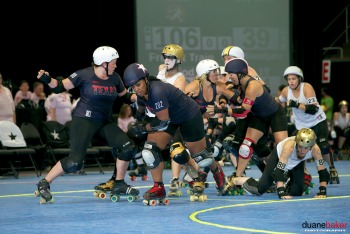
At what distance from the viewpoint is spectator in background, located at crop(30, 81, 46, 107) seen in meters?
14.9

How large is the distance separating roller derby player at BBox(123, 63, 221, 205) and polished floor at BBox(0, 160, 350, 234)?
44 cm

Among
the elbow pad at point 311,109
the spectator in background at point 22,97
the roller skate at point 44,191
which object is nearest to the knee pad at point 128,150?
the roller skate at point 44,191

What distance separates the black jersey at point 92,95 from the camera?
28.5 feet

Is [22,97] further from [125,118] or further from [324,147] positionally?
[324,147]

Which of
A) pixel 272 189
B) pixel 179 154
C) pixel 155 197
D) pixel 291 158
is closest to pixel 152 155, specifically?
pixel 179 154

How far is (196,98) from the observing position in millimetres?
9742

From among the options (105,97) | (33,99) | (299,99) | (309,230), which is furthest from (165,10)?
(309,230)

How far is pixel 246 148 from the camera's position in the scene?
9.28 m

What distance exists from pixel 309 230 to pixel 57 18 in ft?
40.0

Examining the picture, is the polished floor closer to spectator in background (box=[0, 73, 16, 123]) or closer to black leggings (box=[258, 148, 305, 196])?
black leggings (box=[258, 148, 305, 196])

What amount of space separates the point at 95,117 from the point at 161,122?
43.5 inches

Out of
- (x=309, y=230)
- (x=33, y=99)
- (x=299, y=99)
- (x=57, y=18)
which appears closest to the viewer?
(x=309, y=230)

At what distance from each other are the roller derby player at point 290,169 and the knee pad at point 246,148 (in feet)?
0.97

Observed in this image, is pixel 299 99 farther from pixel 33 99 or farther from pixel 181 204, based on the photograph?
pixel 33 99
